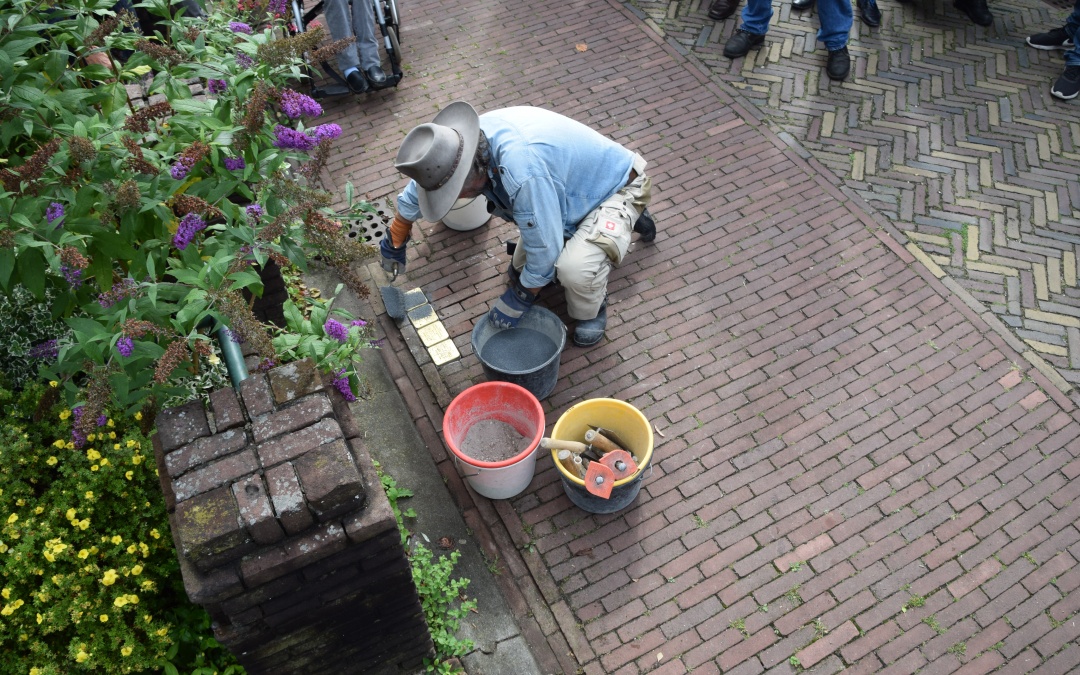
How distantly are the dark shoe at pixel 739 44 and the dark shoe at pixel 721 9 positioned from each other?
42 cm

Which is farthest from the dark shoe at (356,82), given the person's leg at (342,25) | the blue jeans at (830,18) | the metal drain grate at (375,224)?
the blue jeans at (830,18)

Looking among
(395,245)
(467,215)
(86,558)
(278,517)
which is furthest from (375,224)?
(278,517)

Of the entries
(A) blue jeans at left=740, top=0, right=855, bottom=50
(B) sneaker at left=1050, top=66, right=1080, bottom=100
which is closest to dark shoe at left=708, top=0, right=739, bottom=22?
(A) blue jeans at left=740, top=0, right=855, bottom=50

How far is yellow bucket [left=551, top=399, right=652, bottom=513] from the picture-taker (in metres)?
3.94

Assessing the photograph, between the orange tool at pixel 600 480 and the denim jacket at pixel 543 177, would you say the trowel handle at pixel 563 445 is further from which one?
the denim jacket at pixel 543 177

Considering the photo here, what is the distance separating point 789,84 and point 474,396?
418 centimetres

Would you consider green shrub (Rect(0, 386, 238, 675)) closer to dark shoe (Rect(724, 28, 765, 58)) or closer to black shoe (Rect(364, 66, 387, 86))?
black shoe (Rect(364, 66, 387, 86))

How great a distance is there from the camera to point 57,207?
2.68m

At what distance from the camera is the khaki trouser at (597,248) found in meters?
4.40

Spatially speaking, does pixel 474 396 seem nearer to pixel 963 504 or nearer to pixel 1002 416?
pixel 963 504

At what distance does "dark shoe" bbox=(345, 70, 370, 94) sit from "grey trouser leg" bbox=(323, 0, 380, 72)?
2.9 inches

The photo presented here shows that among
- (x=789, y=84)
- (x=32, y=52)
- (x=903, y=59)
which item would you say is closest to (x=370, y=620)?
(x=32, y=52)

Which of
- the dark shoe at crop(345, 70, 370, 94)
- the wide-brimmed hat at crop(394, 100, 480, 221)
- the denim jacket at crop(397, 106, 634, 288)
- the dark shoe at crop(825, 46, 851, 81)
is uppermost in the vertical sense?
the wide-brimmed hat at crop(394, 100, 480, 221)

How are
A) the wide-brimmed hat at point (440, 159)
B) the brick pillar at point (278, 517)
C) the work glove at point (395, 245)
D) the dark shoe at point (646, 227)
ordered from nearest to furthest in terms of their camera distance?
the brick pillar at point (278, 517) < the wide-brimmed hat at point (440, 159) < the work glove at point (395, 245) < the dark shoe at point (646, 227)
